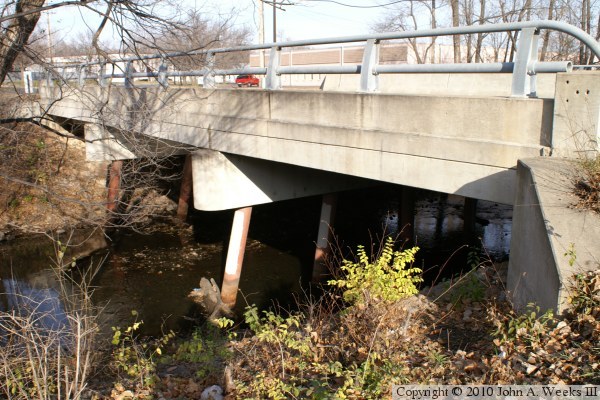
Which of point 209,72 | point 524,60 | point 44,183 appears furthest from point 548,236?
point 44,183

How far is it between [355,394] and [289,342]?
0.93 meters

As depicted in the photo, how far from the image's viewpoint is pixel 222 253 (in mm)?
13844

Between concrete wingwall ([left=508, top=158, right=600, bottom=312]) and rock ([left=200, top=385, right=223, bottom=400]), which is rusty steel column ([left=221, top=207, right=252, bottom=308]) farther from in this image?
concrete wingwall ([left=508, top=158, right=600, bottom=312])

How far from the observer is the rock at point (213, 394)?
4.18 metres

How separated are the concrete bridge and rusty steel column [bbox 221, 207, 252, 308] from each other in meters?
0.02

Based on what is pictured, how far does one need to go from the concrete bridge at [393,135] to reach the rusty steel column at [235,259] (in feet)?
0.07

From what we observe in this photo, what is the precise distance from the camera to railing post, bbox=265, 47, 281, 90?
8.18 m

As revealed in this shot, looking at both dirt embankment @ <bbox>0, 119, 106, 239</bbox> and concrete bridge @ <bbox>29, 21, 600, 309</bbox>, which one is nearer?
concrete bridge @ <bbox>29, 21, 600, 309</bbox>

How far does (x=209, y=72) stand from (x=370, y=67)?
3.78 metres

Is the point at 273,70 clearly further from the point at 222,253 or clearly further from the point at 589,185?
the point at 222,253

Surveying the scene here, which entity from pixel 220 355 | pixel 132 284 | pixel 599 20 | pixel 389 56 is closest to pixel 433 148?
pixel 220 355

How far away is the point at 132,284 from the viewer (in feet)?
38.9

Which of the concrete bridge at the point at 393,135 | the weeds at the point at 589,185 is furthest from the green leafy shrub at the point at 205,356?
the weeds at the point at 589,185

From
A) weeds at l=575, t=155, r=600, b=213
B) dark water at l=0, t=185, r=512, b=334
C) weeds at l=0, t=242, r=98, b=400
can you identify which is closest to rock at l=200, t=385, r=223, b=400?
weeds at l=0, t=242, r=98, b=400
